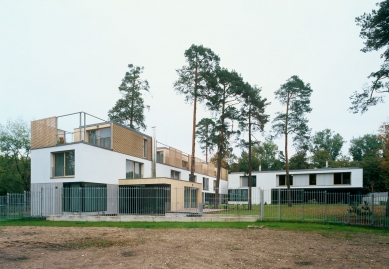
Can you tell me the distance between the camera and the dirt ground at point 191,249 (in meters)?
9.98

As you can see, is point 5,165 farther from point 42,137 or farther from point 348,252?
point 348,252

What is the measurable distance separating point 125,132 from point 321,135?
68.8 m

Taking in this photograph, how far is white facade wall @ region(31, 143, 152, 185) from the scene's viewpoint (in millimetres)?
25609

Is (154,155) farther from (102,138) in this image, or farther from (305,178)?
(305,178)

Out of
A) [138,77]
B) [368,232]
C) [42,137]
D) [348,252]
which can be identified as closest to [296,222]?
[368,232]

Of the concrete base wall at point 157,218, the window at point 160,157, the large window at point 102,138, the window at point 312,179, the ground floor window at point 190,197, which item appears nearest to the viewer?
the concrete base wall at point 157,218

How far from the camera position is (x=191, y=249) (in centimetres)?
1200

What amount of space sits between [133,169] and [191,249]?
20687mm

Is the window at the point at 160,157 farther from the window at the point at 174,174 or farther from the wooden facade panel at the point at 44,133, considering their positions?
the wooden facade panel at the point at 44,133

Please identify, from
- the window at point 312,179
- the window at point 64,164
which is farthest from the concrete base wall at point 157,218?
the window at point 312,179

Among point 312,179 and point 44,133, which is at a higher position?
point 44,133

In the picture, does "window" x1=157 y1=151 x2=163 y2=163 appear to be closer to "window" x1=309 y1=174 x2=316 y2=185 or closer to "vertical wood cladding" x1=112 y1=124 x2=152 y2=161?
"vertical wood cladding" x1=112 y1=124 x2=152 y2=161

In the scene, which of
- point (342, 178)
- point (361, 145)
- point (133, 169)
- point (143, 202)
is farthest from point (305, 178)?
point (361, 145)

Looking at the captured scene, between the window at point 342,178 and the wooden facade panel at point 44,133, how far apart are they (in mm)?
36677
